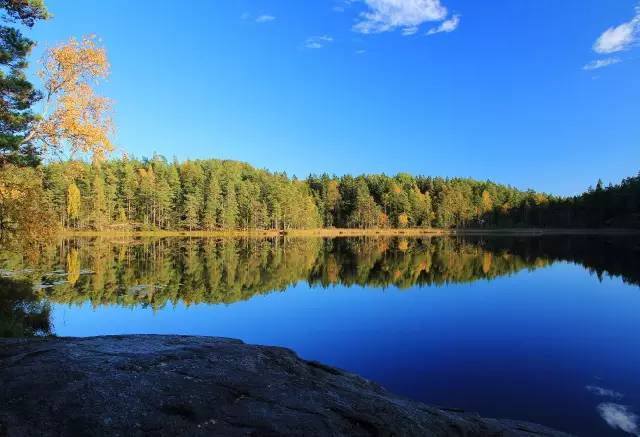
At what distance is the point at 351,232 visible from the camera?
11131 centimetres

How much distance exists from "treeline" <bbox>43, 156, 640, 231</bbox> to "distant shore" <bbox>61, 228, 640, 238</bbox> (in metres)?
2.09

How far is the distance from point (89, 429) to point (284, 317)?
15264 millimetres

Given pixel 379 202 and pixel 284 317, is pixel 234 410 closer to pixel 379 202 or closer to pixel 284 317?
pixel 284 317

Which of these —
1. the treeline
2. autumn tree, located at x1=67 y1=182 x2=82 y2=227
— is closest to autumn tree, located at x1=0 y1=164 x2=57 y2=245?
the treeline

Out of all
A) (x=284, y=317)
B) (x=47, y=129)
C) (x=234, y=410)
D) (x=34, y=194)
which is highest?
(x=47, y=129)

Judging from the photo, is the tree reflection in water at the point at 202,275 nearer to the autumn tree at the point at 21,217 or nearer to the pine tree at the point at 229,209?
the autumn tree at the point at 21,217

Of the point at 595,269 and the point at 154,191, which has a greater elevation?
the point at 154,191

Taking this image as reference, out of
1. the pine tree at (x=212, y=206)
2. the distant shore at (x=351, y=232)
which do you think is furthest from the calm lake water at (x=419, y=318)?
the pine tree at (x=212, y=206)

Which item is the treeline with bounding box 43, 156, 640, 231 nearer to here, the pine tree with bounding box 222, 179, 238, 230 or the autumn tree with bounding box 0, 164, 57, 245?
the pine tree with bounding box 222, 179, 238, 230

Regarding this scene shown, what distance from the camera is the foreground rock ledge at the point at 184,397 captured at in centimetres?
388

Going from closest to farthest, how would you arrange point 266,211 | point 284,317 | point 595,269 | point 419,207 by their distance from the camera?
point 284,317 < point 595,269 < point 266,211 < point 419,207

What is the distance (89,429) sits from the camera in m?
3.69

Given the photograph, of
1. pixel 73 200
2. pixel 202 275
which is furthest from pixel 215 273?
pixel 73 200

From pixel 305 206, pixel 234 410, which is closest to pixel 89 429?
pixel 234 410
